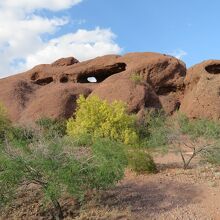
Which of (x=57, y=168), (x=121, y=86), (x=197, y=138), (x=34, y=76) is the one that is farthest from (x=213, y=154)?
(x=34, y=76)

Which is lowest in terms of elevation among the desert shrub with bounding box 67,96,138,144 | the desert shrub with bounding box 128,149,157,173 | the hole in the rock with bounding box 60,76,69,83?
the desert shrub with bounding box 128,149,157,173

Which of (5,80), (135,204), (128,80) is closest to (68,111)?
(128,80)

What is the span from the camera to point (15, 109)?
32.5 meters

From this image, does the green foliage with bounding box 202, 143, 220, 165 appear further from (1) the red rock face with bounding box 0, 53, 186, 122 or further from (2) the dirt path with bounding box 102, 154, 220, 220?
(1) the red rock face with bounding box 0, 53, 186, 122

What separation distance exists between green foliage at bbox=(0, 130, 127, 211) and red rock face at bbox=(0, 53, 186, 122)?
609 inches

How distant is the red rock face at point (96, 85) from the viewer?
29.4 meters

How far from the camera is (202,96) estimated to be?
30.8 metres

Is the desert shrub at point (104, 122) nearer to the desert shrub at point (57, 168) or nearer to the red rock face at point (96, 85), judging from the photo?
the red rock face at point (96, 85)

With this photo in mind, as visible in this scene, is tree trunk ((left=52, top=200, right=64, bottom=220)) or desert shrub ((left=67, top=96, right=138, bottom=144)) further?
desert shrub ((left=67, top=96, right=138, bottom=144))

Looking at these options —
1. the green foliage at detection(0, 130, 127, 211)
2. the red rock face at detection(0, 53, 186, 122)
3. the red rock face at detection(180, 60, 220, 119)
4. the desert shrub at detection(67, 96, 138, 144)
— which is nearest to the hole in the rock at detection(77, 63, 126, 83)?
the red rock face at detection(0, 53, 186, 122)

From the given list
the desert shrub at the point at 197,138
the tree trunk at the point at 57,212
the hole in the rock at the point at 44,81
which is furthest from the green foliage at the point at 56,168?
the hole in the rock at the point at 44,81

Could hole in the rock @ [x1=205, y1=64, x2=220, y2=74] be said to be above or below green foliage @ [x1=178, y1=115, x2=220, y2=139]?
above

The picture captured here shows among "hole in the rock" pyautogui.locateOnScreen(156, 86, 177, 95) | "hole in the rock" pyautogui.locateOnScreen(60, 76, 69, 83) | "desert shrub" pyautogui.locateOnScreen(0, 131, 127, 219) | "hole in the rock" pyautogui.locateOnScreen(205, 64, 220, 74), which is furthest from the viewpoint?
"hole in the rock" pyautogui.locateOnScreen(60, 76, 69, 83)

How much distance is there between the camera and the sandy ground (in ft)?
39.4
